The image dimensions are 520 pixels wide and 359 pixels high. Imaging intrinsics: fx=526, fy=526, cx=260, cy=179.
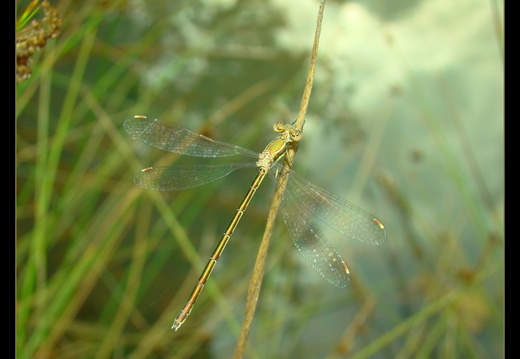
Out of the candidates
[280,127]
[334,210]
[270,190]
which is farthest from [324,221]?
[270,190]

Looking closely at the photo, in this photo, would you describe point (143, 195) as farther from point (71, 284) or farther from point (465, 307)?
point (465, 307)

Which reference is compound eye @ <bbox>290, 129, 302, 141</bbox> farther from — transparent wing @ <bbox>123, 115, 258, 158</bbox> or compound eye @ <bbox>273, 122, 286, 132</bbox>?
transparent wing @ <bbox>123, 115, 258, 158</bbox>

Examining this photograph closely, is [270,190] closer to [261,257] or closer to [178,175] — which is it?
[178,175]

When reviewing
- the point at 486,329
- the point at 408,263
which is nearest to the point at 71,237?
the point at 408,263

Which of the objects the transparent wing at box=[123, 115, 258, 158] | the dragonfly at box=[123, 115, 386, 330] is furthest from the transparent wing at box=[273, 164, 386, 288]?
the transparent wing at box=[123, 115, 258, 158]

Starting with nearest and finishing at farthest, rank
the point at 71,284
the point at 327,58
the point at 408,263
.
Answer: the point at 71,284 → the point at 327,58 → the point at 408,263

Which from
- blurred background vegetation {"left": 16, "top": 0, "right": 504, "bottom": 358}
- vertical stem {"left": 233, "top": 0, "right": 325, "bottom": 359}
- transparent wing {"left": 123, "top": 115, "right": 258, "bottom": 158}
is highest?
blurred background vegetation {"left": 16, "top": 0, "right": 504, "bottom": 358}
